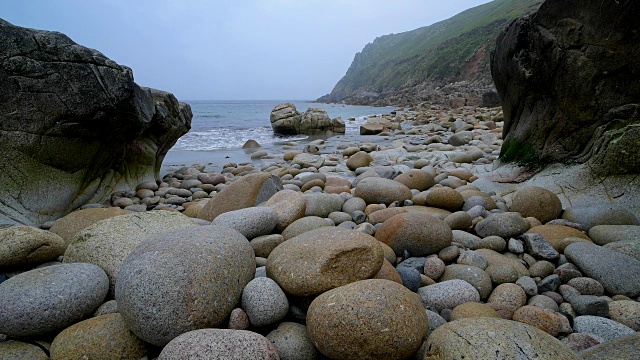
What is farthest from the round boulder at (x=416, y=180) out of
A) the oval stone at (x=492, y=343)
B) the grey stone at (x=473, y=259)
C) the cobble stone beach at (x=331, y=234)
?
the oval stone at (x=492, y=343)

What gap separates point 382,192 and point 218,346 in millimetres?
3581

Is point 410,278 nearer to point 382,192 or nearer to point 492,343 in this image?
point 492,343

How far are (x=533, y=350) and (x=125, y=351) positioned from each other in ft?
7.13

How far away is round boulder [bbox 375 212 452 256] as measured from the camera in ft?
10.9

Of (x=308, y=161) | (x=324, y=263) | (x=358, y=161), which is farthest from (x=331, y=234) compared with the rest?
(x=308, y=161)

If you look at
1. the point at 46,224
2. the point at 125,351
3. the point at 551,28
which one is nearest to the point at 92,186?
the point at 46,224

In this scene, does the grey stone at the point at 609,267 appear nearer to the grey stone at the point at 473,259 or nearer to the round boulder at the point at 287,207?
the grey stone at the point at 473,259

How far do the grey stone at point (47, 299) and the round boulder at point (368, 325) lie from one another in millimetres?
1504

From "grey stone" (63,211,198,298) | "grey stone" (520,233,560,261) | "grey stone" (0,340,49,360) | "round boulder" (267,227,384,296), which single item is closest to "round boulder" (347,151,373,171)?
"grey stone" (520,233,560,261)

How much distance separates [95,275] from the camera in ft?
8.14

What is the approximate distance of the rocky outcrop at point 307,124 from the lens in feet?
66.8

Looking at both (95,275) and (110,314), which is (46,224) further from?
(110,314)

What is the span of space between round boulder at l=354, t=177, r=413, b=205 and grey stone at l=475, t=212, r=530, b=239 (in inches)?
56.4

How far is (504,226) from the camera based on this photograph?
11.7ft
